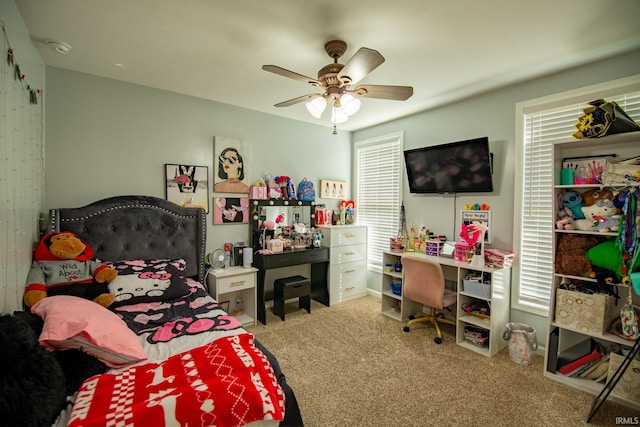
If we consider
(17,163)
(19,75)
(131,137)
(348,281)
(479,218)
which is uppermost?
(19,75)

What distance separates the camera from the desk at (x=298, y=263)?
3371 millimetres

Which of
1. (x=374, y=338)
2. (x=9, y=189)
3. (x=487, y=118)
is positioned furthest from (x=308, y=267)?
(x=9, y=189)

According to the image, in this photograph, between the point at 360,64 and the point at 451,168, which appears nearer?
the point at 360,64

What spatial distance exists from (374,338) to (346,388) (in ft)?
2.89

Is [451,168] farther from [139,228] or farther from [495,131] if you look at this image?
[139,228]

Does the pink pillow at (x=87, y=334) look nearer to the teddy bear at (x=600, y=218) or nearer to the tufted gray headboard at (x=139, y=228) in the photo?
the tufted gray headboard at (x=139, y=228)

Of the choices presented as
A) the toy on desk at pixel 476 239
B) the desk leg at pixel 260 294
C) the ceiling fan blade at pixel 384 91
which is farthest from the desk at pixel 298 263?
the ceiling fan blade at pixel 384 91

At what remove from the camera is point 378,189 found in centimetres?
432

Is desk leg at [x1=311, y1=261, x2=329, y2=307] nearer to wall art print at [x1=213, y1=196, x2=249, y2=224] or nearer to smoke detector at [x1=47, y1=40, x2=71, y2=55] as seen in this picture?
wall art print at [x1=213, y1=196, x2=249, y2=224]

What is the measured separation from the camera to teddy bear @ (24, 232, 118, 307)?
6.66 ft

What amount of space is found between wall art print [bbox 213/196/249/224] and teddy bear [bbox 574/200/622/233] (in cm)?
327

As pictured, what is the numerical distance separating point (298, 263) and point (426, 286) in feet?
5.07

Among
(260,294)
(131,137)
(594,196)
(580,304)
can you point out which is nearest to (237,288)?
(260,294)

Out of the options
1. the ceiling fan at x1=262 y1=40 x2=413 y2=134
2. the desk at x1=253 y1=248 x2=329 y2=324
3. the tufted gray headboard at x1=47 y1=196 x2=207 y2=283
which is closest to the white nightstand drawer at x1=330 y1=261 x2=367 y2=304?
the desk at x1=253 y1=248 x2=329 y2=324
